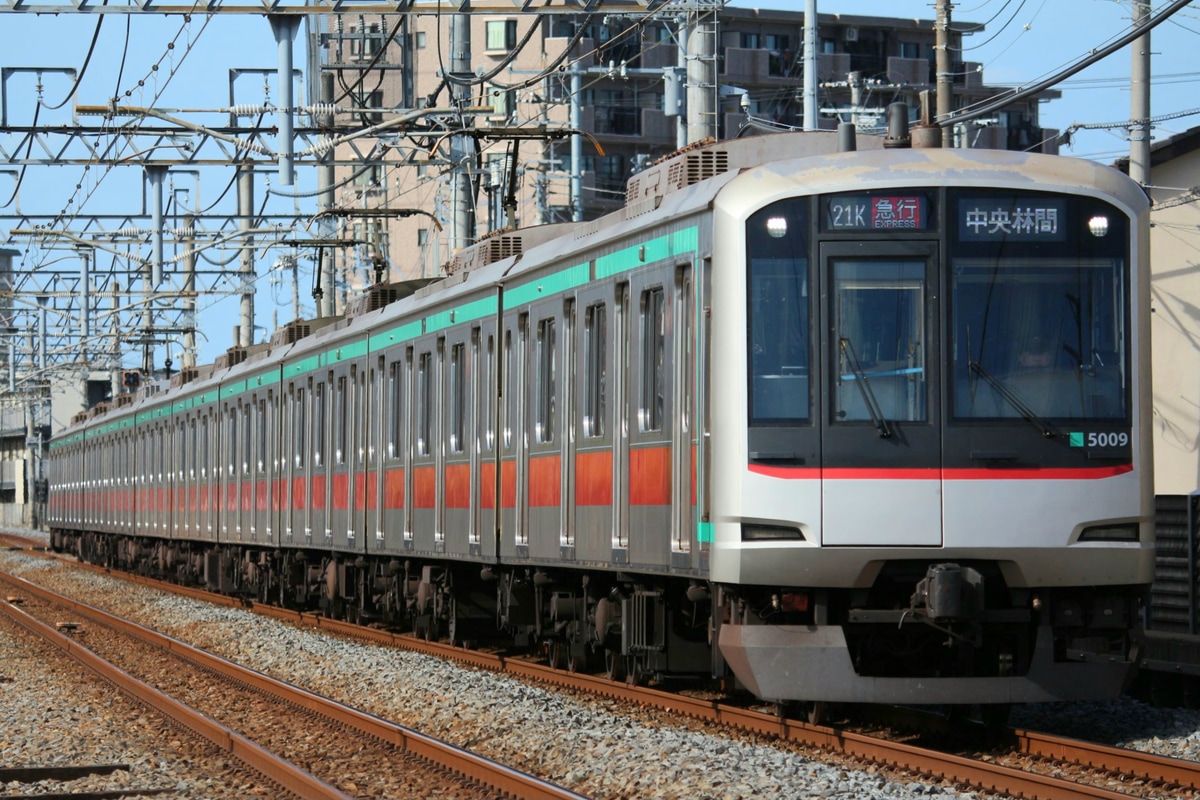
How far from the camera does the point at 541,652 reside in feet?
52.6

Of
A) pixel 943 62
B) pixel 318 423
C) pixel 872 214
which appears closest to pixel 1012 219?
pixel 872 214

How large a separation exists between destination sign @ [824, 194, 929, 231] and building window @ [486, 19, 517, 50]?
61397 millimetres

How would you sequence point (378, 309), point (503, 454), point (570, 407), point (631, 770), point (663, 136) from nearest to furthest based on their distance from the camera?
point (631, 770) < point (570, 407) < point (503, 454) < point (378, 309) < point (663, 136)

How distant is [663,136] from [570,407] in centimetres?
5968

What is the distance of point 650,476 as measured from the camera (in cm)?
1091

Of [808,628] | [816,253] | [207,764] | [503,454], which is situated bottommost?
[207,764]

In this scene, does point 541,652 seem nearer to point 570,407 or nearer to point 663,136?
point 570,407

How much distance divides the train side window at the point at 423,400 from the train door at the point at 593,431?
4.06m

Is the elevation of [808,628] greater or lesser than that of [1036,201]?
lesser

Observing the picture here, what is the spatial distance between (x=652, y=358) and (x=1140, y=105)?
9.59m

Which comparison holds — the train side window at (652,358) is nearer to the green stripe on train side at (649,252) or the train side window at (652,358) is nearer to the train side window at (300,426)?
the green stripe on train side at (649,252)

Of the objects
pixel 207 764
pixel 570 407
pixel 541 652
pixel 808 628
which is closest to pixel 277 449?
pixel 541 652

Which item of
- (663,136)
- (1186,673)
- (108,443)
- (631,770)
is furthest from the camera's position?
(663,136)

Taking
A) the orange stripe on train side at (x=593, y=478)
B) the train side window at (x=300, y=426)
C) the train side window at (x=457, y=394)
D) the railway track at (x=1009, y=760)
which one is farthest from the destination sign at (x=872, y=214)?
the train side window at (x=300, y=426)
